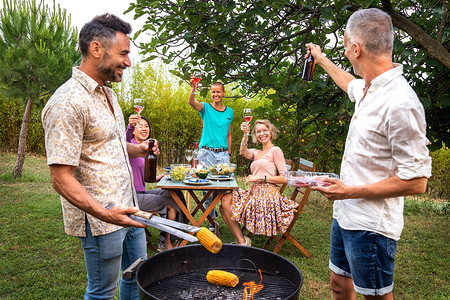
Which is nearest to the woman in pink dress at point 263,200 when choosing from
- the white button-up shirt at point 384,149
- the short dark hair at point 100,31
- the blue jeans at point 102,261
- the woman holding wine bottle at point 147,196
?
the woman holding wine bottle at point 147,196

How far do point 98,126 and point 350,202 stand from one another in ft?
4.30

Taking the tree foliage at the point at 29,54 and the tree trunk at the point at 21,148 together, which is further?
the tree trunk at the point at 21,148

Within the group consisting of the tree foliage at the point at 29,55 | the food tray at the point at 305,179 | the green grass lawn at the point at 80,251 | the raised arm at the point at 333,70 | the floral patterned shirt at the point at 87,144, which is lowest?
the green grass lawn at the point at 80,251

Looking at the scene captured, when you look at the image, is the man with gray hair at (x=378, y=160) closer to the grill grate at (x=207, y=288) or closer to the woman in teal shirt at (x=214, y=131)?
the grill grate at (x=207, y=288)

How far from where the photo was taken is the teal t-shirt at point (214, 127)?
457cm

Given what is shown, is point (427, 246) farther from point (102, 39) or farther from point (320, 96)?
point (102, 39)

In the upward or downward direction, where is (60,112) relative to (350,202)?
upward

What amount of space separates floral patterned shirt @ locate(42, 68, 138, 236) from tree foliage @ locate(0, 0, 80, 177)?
6.46 metres

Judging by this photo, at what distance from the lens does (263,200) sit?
375cm

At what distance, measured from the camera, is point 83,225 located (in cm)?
156

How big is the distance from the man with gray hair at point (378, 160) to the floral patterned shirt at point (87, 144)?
1.00 meters

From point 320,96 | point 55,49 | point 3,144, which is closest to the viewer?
point 320,96

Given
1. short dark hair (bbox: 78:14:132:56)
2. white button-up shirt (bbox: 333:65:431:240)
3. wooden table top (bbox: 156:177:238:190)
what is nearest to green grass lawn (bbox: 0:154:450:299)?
wooden table top (bbox: 156:177:238:190)

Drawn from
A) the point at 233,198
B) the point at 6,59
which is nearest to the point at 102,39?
the point at 233,198
